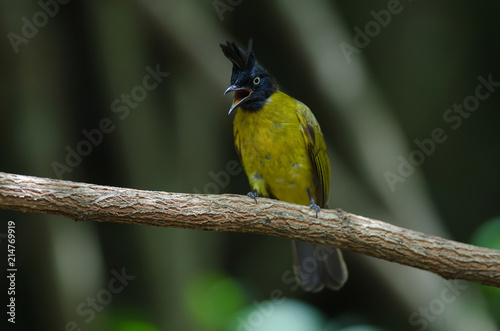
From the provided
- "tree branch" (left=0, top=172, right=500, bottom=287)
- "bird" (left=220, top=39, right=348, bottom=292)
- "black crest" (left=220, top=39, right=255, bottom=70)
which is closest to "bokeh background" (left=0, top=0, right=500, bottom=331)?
"bird" (left=220, top=39, right=348, bottom=292)

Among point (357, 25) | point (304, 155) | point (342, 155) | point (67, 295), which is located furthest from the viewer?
Answer: point (357, 25)

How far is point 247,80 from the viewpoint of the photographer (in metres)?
2.90

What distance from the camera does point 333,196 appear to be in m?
3.97

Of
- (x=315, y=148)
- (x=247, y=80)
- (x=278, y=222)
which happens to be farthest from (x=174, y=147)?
(x=278, y=222)

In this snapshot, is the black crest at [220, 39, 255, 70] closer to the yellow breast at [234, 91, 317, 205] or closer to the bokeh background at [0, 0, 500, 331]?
the yellow breast at [234, 91, 317, 205]

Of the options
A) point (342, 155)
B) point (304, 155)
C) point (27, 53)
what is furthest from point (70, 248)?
point (342, 155)

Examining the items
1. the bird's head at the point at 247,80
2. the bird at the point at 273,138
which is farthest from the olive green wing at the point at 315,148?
the bird's head at the point at 247,80

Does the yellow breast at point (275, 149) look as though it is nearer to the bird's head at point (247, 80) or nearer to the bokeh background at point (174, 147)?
the bird's head at point (247, 80)

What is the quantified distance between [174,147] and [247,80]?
1252 mm

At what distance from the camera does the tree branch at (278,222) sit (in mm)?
2119

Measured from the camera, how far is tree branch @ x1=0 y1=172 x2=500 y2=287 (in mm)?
2119

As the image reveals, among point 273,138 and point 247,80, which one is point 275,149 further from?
point 247,80

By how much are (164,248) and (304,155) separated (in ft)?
4.81

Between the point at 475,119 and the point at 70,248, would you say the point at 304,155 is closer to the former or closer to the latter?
the point at 70,248
